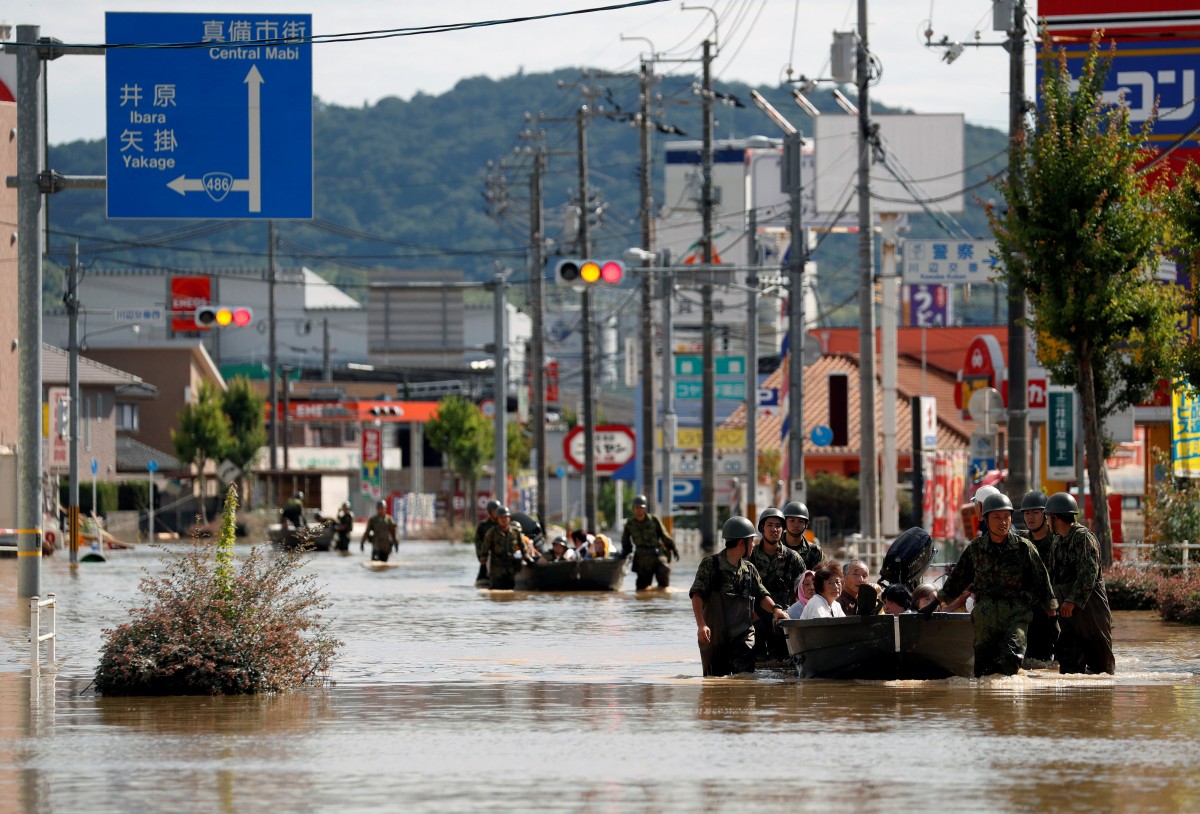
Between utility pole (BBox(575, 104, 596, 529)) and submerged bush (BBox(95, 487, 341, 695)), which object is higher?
utility pole (BBox(575, 104, 596, 529))

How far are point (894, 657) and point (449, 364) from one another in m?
115

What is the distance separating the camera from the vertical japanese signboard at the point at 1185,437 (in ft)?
102

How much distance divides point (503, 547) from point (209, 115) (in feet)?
39.5

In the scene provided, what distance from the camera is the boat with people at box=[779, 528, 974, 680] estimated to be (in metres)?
16.6

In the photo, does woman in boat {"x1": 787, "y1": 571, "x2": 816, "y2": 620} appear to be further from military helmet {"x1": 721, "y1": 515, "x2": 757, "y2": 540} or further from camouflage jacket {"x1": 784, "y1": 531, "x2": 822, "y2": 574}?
camouflage jacket {"x1": 784, "y1": 531, "x2": 822, "y2": 574}

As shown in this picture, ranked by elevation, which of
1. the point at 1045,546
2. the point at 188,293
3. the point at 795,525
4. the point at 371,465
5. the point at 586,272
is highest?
the point at 188,293

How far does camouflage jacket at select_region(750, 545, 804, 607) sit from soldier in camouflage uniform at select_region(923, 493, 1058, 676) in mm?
1919

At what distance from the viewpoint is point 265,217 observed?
80.0 feet

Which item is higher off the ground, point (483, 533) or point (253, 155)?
point (253, 155)

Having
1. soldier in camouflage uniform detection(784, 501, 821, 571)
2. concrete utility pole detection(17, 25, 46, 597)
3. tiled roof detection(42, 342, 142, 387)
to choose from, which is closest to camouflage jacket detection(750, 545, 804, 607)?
soldier in camouflage uniform detection(784, 501, 821, 571)

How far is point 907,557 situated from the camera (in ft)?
58.3

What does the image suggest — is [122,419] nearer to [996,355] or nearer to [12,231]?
[12,231]

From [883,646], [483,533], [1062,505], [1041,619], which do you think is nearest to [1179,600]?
[1062,505]

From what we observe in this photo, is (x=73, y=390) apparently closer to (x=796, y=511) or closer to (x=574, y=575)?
(x=574, y=575)
